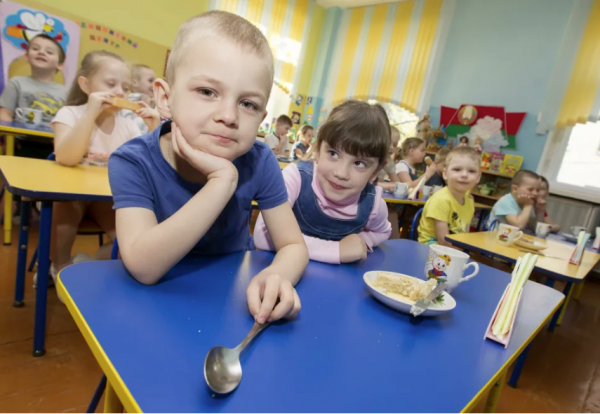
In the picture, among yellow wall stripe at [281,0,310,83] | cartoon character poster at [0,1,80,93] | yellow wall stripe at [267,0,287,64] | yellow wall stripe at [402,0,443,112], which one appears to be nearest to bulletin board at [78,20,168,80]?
cartoon character poster at [0,1,80,93]

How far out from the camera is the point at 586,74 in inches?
181

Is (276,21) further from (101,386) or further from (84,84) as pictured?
(101,386)

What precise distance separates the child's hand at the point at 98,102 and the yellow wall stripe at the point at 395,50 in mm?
5507

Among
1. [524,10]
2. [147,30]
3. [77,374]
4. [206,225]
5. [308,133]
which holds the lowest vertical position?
[77,374]

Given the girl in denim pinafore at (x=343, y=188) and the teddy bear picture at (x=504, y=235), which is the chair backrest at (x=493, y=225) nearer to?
the teddy bear picture at (x=504, y=235)

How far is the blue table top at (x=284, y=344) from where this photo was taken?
0.40 metres

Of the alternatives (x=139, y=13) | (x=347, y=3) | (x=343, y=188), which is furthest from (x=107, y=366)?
(x=347, y=3)

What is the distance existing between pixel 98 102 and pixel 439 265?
1.65 metres

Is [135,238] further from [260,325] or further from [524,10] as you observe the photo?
[524,10]

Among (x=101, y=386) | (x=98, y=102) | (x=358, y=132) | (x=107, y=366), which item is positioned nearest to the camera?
(x=107, y=366)

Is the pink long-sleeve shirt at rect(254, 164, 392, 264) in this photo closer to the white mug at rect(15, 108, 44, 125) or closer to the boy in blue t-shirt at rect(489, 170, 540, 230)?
A: the boy in blue t-shirt at rect(489, 170, 540, 230)

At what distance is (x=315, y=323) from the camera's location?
598mm

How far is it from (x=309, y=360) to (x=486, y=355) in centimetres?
33

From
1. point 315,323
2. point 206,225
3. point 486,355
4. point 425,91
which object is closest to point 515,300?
point 486,355
